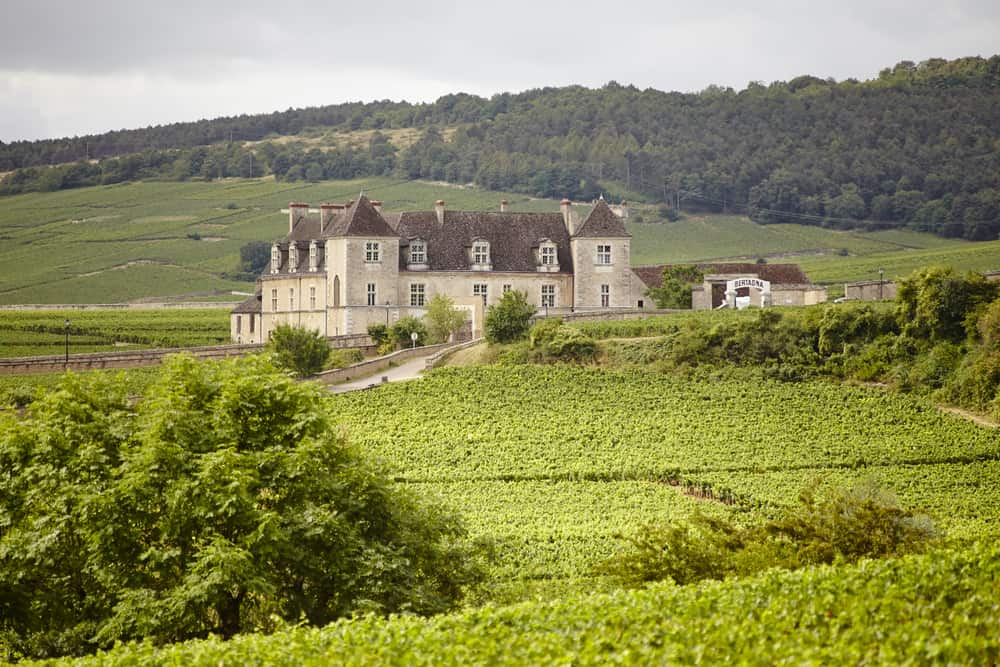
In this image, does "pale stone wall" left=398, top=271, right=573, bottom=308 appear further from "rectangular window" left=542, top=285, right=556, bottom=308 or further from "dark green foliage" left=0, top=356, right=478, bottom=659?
"dark green foliage" left=0, top=356, right=478, bottom=659

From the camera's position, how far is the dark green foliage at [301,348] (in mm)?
61031

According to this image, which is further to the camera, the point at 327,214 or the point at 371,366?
the point at 327,214

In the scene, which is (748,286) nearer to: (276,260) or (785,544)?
(276,260)

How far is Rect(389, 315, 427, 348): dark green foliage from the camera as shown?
6806cm

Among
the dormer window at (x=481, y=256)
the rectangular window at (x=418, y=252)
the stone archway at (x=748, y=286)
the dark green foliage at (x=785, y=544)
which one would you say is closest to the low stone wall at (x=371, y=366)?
the rectangular window at (x=418, y=252)

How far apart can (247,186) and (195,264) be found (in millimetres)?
41765

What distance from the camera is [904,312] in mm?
56719

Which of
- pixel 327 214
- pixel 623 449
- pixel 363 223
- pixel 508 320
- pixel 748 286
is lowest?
pixel 623 449

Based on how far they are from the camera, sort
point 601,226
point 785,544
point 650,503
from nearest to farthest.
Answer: point 785,544 < point 650,503 < point 601,226

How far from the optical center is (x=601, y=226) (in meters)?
73.6

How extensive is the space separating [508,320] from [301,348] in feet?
34.2

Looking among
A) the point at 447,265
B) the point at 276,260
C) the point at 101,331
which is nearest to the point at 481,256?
the point at 447,265

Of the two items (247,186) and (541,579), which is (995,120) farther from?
(541,579)

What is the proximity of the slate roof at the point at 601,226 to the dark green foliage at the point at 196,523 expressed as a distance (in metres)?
47.6
